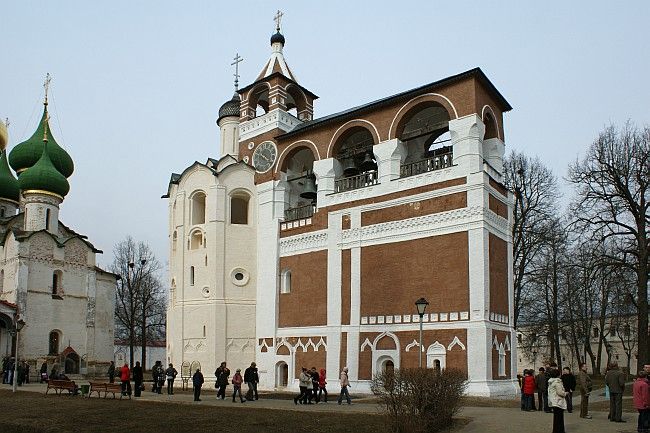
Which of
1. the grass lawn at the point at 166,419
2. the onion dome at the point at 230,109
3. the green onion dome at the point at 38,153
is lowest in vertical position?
the grass lawn at the point at 166,419

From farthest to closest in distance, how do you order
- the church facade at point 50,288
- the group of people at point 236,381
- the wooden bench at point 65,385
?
the church facade at point 50,288
the wooden bench at point 65,385
the group of people at point 236,381

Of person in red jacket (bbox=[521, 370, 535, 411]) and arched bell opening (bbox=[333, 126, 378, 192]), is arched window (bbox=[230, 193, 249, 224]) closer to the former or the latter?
arched bell opening (bbox=[333, 126, 378, 192])

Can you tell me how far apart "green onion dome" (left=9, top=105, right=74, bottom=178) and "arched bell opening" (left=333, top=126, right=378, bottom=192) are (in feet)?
74.5

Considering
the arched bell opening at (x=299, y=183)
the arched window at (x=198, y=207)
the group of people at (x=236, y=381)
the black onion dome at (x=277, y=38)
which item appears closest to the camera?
the group of people at (x=236, y=381)

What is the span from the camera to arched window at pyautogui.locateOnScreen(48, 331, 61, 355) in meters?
38.3

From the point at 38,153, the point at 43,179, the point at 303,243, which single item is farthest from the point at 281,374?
the point at 38,153

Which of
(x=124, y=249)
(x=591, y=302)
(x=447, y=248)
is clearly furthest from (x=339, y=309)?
(x=124, y=249)

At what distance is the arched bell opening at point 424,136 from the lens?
90.6 ft

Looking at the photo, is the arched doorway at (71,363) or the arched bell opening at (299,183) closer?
the arched bell opening at (299,183)

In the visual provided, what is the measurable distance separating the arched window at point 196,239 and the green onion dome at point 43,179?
11.4m

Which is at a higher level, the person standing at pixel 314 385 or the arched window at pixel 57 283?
the arched window at pixel 57 283

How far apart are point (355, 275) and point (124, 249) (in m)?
36.9

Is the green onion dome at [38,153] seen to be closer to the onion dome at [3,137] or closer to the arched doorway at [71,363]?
the onion dome at [3,137]

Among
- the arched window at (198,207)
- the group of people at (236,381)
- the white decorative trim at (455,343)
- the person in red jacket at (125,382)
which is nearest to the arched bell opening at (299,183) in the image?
the arched window at (198,207)
